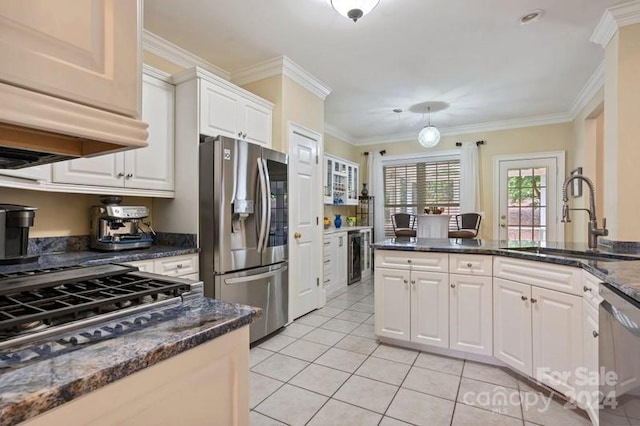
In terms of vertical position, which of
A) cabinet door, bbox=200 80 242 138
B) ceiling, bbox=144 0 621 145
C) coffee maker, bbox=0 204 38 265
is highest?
ceiling, bbox=144 0 621 145

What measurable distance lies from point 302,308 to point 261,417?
1.71 m

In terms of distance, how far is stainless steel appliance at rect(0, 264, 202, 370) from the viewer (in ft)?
2.19

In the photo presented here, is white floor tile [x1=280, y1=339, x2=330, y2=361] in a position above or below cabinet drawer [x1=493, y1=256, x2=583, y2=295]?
below

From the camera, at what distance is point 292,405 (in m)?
1.94

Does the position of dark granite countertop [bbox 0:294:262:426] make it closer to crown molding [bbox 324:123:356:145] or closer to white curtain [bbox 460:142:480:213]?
crown molding [bbox 324:123:356:145]

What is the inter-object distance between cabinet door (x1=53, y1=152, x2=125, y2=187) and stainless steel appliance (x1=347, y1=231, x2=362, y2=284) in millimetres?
3457

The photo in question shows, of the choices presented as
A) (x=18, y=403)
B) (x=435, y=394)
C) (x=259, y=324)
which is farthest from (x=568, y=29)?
(x=18, y=403)

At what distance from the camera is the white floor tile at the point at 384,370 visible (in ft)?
7.41

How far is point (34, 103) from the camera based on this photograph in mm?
Result: 540

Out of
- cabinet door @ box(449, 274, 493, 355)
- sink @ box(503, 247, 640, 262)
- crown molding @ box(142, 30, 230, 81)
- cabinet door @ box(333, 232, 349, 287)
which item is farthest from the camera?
cabinet door @ box(333, 232, 349, 287)

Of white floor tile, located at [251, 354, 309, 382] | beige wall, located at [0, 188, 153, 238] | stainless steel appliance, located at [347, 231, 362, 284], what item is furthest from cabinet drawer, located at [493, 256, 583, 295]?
beige wall, located at [0, 188, 153, 238]

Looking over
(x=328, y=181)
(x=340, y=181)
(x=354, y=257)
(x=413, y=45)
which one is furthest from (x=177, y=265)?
(x=340, y=181)

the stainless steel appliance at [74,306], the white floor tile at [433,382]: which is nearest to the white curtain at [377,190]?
the white floor tile at [433,382]

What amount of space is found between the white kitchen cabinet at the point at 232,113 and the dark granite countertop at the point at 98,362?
2.10m
